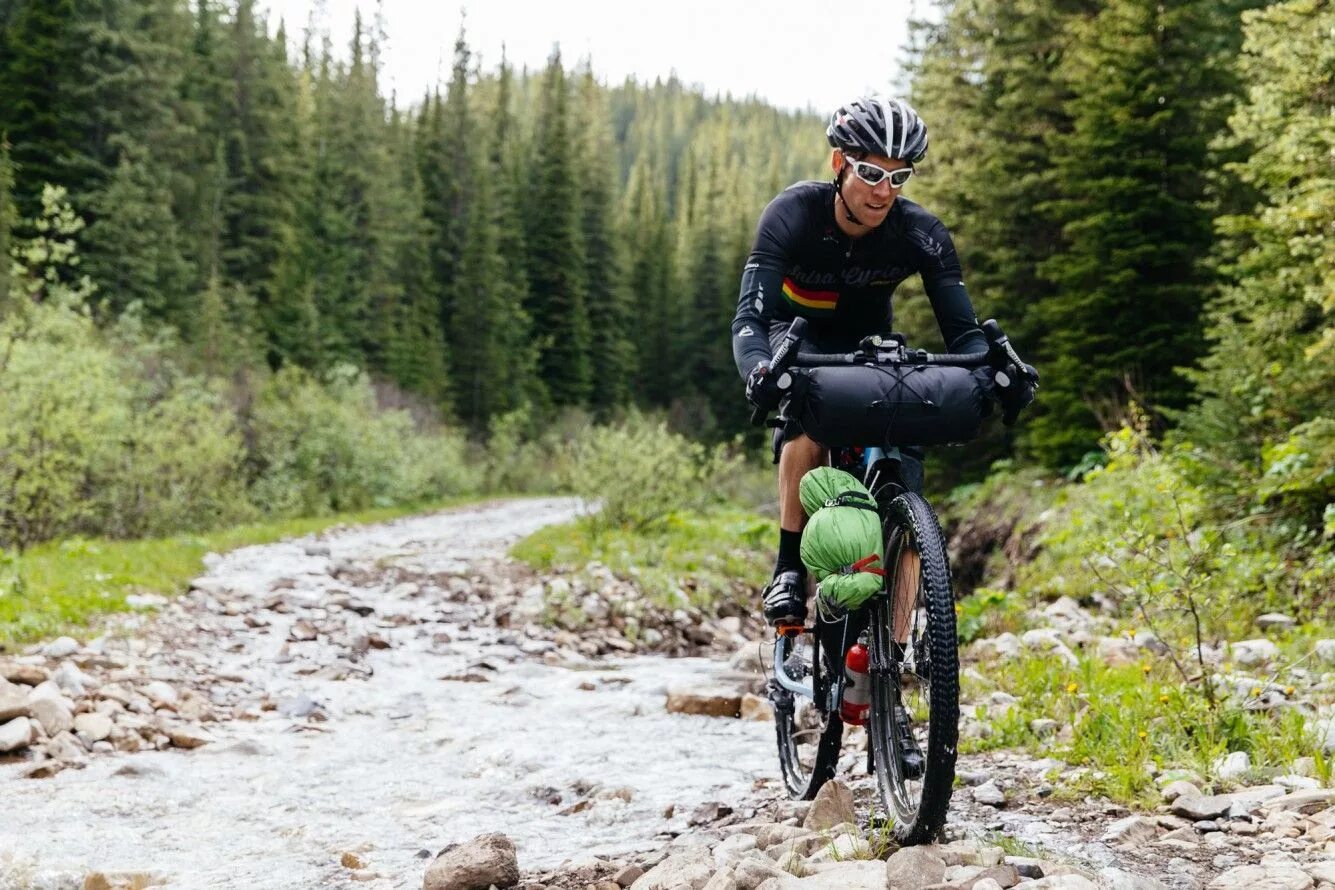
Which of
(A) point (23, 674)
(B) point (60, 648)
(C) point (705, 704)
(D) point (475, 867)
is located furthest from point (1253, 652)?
(B) point (60, 648)

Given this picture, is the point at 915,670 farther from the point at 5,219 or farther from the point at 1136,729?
the point at 5,219

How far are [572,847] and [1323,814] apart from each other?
267cm

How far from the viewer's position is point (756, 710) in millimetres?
6301

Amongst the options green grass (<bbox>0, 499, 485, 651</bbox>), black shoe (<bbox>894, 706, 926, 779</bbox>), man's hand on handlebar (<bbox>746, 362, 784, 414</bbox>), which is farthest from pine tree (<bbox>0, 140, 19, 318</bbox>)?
black shoe (<bbox>894, 706, 926, 779</bbox>)

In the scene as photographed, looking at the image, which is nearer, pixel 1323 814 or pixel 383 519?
pixel 1323 814

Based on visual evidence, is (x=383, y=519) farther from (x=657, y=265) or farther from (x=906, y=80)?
(x=657, y=265)

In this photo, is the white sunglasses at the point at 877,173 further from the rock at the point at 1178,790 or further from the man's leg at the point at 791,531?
the rock at the point at 1178,790

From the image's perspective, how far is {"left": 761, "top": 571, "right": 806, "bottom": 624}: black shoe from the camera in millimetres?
4051

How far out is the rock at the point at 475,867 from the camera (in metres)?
3.25

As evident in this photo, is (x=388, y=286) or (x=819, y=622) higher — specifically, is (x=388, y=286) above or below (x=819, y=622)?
above

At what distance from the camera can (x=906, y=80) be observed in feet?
75.4

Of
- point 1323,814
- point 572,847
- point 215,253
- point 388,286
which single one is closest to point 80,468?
point 572,847

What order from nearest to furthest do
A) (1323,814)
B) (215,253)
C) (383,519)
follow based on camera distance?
(1323,814)
(383,519)
(215,253)

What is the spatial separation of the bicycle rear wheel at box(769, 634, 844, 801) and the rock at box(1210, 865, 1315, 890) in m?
1.41
